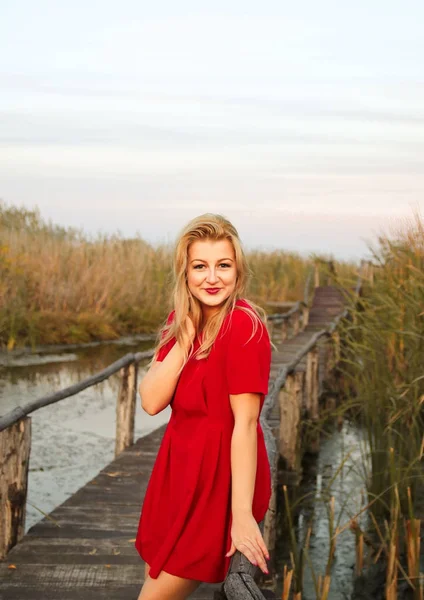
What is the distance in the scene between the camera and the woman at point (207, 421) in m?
2.11

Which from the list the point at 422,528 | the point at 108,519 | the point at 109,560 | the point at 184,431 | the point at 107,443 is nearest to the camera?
the point at 184,431

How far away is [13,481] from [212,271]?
260 cm

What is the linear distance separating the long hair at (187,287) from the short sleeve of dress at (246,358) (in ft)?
0.13

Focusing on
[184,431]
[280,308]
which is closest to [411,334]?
[184,431]

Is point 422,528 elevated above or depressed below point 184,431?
below

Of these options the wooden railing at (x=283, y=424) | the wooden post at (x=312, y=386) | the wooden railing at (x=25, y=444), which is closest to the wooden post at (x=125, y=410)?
the wooden railing at (x=25, y=444)

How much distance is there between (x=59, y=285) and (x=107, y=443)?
22.8 ft

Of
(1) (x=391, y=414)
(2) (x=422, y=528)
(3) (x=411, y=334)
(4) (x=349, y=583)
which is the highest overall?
(3) (x=411, y=334)

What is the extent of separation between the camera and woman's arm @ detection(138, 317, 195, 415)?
7.25 ft

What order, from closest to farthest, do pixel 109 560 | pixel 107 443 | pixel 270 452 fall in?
1. pixel 270 452
2. pixel 109 560
3. pixel 107 443

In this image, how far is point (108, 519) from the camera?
5.00 metres

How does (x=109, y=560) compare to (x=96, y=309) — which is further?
(x=96, y=309)

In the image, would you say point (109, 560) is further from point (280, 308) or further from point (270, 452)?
point (280, 308)

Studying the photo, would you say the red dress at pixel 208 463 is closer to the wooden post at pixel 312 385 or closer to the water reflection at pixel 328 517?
the water reflection at pixel 328 517
